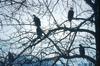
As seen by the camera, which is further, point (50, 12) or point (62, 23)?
point (62, 23)

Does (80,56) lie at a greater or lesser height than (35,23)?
lesser

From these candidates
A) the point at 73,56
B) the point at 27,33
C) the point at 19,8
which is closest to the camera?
the point at 19,8

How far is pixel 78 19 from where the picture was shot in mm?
8641

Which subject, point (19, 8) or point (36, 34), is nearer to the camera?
point (19, 8)

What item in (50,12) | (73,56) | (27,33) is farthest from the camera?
(73,56)

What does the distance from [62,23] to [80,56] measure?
2.07m

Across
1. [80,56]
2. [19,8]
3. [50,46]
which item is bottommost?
[80,56]

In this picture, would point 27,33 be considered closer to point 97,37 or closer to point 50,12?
point 50,12

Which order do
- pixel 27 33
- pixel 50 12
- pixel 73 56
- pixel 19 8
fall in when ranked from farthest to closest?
pixel 73 56 → pixel 27 33 → pixel 50 12 → pixel 19 8


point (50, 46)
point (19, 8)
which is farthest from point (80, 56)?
point (19, 8)

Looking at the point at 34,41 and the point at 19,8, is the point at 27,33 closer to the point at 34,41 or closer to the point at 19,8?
the point at 34,41

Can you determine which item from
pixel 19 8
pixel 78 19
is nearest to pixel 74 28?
pixel 78 19

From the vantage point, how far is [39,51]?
884 cm

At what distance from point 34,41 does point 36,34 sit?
418 mm
